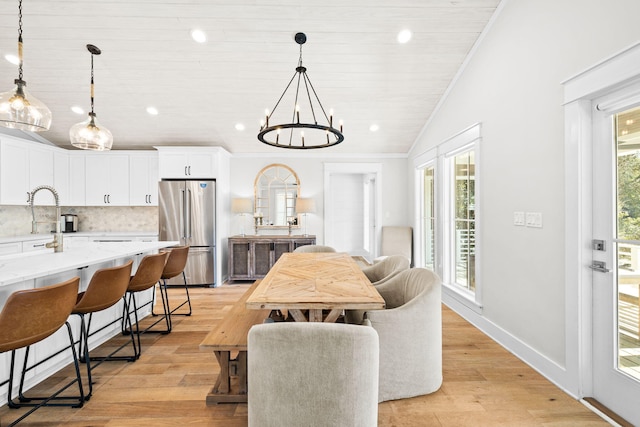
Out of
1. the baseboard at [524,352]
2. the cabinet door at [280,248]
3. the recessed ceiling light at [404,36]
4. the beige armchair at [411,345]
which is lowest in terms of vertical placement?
the baseboard at [524,352]

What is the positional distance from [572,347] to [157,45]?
4.64 metres

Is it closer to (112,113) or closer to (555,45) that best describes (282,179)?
(112,113)

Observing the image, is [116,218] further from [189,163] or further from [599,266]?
[599,266]

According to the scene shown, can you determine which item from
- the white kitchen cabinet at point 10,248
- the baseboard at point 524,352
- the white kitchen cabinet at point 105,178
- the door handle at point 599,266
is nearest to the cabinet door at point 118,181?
the white kitchen cabinet at point 105,178

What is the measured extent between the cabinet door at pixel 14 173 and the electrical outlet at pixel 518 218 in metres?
6.34

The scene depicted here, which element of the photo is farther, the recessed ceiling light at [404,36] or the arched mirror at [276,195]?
the arched mirror at [276,195]

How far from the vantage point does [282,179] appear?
5.76 metres

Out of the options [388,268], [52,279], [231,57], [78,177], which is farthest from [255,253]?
[78,177]

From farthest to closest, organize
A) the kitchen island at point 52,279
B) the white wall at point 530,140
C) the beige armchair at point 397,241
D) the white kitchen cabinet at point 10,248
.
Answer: the beige armchair at point 397,241
the white kitchen cabinet at point 10,248
the white wall at point 530,140
the kitchen island at point 52,279

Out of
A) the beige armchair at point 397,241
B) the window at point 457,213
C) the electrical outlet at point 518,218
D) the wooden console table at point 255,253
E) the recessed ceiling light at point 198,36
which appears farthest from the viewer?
the beige armchair at point 397,241

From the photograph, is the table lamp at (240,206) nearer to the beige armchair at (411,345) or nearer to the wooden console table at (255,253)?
the wooden console table at (255,253)

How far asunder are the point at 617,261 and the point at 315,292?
1859mm

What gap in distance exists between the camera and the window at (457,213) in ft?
11.3

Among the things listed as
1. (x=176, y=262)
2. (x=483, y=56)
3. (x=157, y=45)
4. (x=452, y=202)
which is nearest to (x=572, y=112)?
(x=483, y=56)
